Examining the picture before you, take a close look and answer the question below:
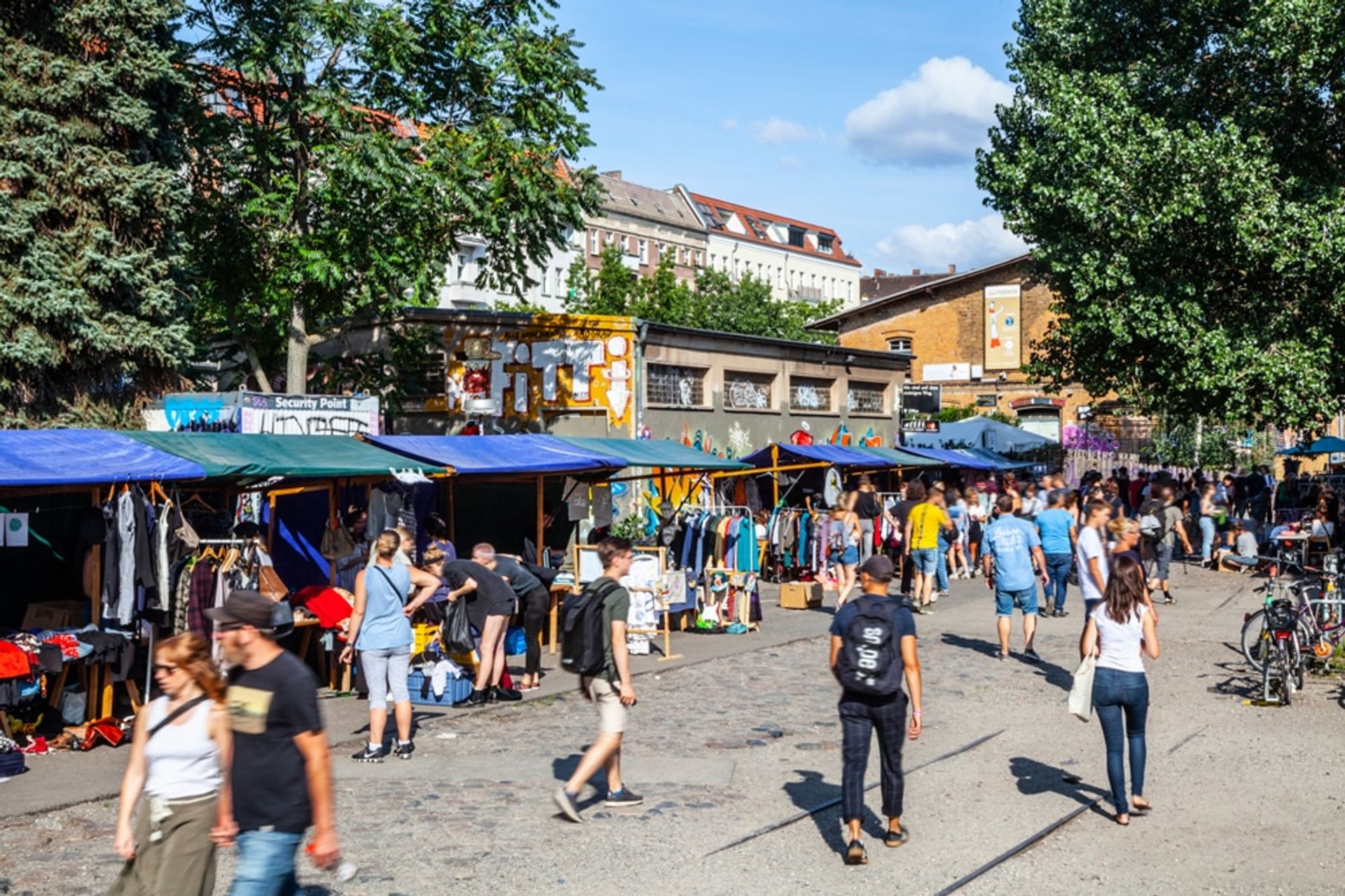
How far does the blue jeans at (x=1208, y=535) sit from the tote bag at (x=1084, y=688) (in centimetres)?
2144

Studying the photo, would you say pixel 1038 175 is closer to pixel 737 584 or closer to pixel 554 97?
pixel 554 97

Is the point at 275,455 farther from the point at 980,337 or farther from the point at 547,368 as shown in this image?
the point at 980,337

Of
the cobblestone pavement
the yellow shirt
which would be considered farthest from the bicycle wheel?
the yellow shirt

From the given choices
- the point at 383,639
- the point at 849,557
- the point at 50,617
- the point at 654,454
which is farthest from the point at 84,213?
the point at 383,639

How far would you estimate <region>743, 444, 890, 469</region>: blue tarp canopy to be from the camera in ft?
85.5

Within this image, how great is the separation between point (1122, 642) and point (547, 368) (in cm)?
2156

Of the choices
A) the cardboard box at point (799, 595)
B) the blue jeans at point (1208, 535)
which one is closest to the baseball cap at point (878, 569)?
the cardboard box at point (799, 595)

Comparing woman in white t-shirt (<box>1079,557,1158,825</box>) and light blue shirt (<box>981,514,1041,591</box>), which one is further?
light blue shirt (<box>981,514,1041,591</box>)

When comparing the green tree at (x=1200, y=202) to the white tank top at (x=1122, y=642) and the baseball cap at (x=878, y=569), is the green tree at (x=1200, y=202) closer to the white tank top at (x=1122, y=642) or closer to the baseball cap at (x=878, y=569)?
the white tank top at (x=1122, y=642)

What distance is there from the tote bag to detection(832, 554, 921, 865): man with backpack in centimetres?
141

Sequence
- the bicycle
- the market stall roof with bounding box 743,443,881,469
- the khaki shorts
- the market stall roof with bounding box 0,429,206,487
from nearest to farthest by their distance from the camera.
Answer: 1. the khaki shorts
2. the market stall roof with bounding box 0,429,206,487
3. the bicycle
4. the market stall roof with bounding box 743,443,881,469

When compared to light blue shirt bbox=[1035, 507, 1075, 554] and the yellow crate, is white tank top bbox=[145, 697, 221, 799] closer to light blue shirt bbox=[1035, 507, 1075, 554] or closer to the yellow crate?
the yellow crate

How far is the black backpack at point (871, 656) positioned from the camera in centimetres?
848

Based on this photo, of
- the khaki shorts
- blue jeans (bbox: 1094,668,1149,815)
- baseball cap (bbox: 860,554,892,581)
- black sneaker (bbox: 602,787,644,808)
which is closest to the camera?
baseball cap (bbox: 860,554,892,581)
